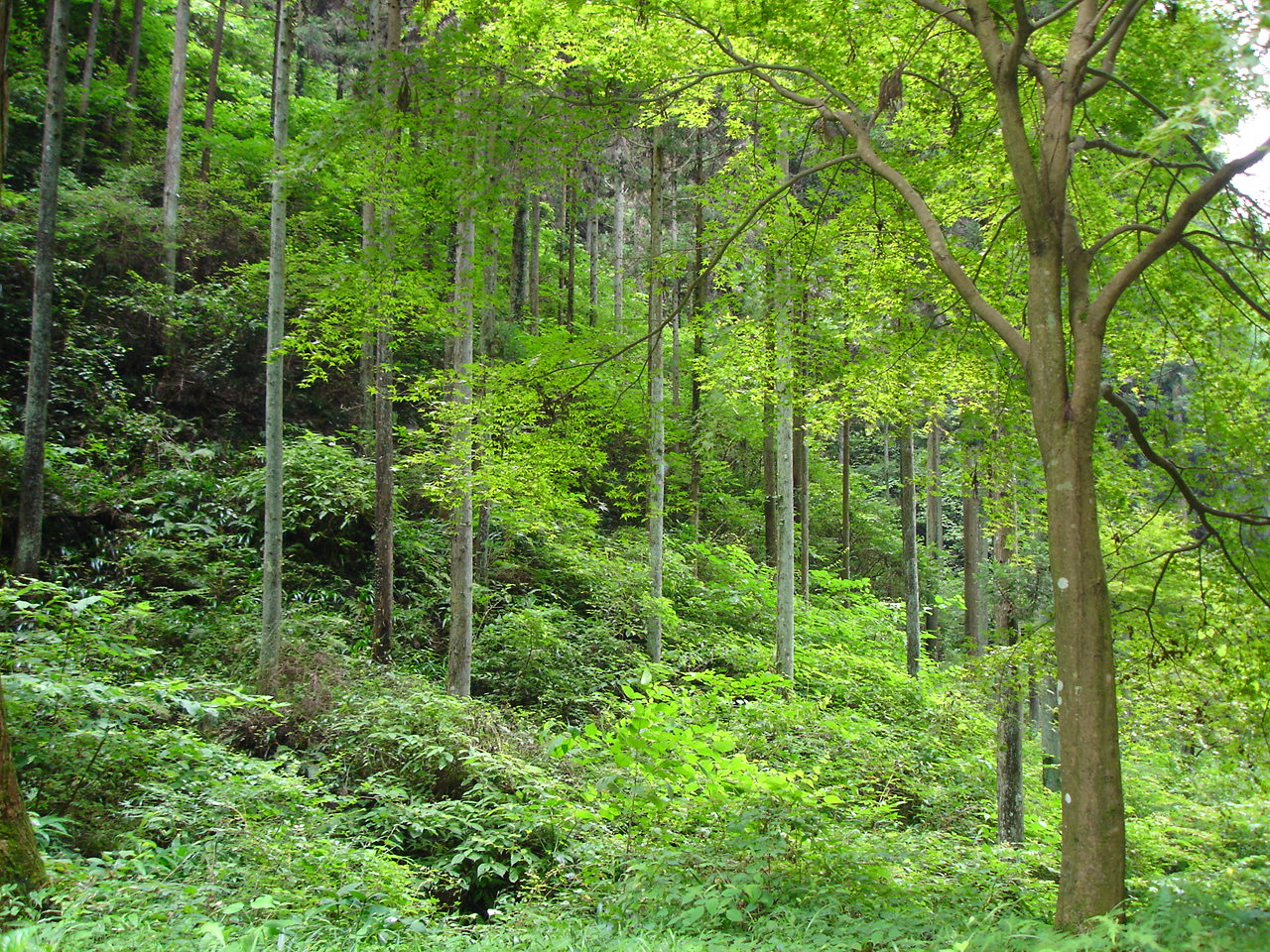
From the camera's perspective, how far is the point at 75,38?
1839 cm

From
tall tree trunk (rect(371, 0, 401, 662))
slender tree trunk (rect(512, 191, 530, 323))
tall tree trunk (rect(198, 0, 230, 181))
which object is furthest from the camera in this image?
slender tree trunk (rect(512, 191, 530, 323))

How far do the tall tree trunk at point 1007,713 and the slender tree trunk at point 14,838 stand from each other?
612 cm

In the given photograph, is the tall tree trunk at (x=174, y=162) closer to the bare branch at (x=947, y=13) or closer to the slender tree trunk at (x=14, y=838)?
the slender tree trunk at (x=14, y=838)

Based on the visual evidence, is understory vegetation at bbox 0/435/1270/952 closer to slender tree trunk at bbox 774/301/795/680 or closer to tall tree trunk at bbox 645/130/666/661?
slender tree trunk at bbox 774/301/795/680

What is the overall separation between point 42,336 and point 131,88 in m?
12.8

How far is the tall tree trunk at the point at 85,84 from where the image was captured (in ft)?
51.8

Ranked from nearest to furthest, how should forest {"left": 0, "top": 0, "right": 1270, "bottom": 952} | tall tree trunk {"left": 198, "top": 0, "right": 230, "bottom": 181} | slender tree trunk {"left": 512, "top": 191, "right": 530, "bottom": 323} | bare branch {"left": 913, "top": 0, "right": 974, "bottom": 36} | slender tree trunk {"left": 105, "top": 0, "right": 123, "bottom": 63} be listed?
forest {"left": 0, "top": 0, "right": 1270, "bottom": 952}
bare branch {"left": 913, "top": 0, "right": 974, "bottom": 36}
tall tree trunk {"left": 198, "top": 0, "right": 230, "bottom": 181}
slender tree trunk {"left": 105, "top": 0, "right": 123, "bottom": 63}
slender tree trunk {"left": 512, "top": 191, "right": 530, "bottom": 323}

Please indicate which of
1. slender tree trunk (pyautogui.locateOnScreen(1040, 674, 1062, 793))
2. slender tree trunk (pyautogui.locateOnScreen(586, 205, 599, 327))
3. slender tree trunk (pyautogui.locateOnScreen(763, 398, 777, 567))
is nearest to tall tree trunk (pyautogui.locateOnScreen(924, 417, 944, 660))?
slender tree trunk (pyautogui.locateOnScreen(763, 398, 777, 567))

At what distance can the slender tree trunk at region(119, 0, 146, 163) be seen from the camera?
17078mm

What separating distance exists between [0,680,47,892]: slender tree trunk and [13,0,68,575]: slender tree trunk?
6790 millimetres

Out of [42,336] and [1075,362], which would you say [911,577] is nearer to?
[1075,362]

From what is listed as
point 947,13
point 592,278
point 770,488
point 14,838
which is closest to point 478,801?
point 14,838

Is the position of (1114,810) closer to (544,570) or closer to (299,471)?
(544,570)

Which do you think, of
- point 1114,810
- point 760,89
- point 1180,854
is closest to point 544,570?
point 760,89
